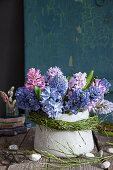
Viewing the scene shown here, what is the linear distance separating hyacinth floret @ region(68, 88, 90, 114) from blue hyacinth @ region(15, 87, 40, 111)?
126 mm

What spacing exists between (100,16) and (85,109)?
217cm

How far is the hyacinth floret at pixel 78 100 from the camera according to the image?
82 centimetres

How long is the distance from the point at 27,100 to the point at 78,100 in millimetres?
200

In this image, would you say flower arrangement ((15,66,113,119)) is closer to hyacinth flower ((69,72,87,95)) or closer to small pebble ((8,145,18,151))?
hyacinth flower ((69,72,87,95))

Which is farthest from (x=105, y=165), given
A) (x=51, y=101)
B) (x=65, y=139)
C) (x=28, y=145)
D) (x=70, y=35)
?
(x=70, y=35)

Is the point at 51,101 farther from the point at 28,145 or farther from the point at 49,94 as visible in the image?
the point at 28,145

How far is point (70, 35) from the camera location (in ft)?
9.34

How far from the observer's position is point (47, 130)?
898mm

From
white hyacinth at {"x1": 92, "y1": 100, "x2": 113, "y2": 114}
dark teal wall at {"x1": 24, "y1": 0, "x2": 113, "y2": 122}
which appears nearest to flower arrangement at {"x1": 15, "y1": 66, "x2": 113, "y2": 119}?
white hyacinth at {"x1": 92, "y1": 100, "x2": 113, "y2": 114}

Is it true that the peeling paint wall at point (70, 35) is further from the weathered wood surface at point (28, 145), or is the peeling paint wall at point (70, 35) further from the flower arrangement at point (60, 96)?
the flower arrangement at point (60, 96)

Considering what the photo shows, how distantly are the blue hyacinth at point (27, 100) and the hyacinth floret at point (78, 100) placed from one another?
0.13 metres

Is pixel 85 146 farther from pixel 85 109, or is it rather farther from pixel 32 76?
pixel 32 76

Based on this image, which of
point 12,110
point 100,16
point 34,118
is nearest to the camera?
point 34,118

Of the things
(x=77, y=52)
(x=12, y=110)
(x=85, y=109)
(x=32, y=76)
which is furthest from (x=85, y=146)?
(x=77, y=52)
